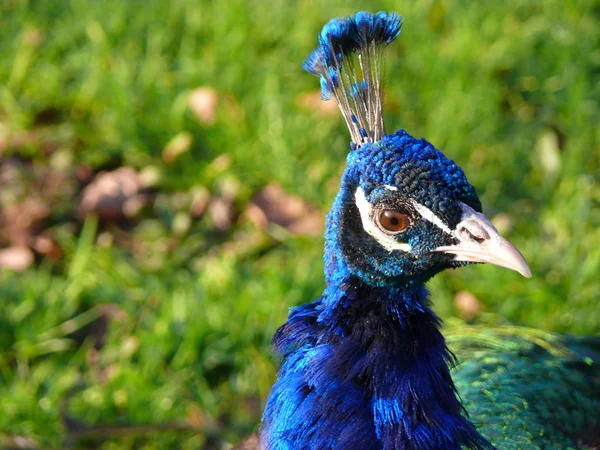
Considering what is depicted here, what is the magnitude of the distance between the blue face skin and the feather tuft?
0.12 metres

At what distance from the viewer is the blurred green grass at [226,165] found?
7.73ft

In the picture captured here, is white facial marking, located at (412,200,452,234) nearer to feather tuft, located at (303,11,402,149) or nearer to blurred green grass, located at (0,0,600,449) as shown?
feather tuft, located at (303,11,402,149)

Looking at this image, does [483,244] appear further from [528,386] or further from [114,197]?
[114,197]

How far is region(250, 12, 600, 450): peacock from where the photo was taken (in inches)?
53.9

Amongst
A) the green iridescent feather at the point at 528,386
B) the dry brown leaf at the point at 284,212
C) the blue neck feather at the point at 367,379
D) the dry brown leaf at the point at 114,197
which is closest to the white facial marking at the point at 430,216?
the blue neck feather at the point at 367,379

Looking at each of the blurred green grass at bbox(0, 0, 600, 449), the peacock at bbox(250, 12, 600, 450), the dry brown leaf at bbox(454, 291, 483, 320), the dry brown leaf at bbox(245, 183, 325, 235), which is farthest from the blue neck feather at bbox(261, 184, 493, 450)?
the dry brown leaf at bbox(245, 183, 325, 235)

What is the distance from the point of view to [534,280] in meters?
2.49

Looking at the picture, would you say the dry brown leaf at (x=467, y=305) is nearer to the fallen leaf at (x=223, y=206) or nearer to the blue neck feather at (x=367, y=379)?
the fallen leaf at (x=223, y=206)

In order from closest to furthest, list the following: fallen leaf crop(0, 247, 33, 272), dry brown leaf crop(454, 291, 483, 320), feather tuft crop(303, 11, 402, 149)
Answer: feather tuft crop(303, 11, 402, 149) < dry brown leaf crop(454, 291, 483, 320) < fallen leaf crop(0, 247, 33, 272)

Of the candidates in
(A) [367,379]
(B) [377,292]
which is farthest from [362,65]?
(A) [367,379]

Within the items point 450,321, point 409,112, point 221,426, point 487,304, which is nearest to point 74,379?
point 221,426

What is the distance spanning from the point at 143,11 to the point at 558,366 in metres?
2.21

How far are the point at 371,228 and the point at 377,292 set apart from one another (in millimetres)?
117

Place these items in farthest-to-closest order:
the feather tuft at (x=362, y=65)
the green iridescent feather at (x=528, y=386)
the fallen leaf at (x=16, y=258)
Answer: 1. the fallen leaf at (x=16, y=258)
2. the green iridescent feather at (x=528, y=386)
3. the feather tuft at (x=362, y=65)
